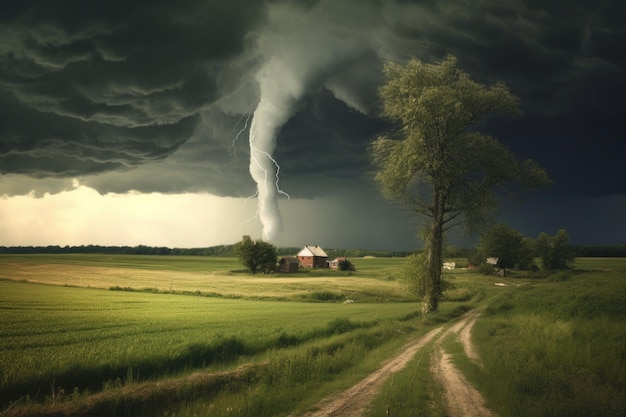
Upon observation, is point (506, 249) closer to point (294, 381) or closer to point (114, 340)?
point (294, 381)

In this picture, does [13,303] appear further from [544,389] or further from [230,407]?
[544,389]

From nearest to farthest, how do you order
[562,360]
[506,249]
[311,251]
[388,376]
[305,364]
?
1. [388,376]
2. [562,360]
3. [305,364]
4. [506,249]
5. [311,251]

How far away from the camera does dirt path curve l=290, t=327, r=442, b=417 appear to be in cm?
955

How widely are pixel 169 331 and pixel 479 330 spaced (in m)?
16.8

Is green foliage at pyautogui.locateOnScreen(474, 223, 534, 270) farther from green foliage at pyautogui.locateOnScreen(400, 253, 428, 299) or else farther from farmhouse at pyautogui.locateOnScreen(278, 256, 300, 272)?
green foliage at pyautogui.locateOnScreen(400, 253, 428, 299)

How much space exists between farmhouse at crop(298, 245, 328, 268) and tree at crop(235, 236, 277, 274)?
33050 mm

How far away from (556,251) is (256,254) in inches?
2968

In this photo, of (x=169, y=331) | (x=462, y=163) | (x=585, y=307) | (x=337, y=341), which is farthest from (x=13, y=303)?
(x=585, y=307)

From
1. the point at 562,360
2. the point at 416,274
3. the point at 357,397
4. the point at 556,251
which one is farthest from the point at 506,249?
the point at 357,397

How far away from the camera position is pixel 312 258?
138 metres

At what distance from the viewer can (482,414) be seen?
8.90 meters

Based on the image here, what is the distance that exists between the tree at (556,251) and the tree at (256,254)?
69.4 m

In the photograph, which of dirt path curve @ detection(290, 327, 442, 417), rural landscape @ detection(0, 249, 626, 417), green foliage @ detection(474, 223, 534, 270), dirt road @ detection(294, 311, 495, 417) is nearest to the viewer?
dirt road @ detection(294, 311, 495, 417)

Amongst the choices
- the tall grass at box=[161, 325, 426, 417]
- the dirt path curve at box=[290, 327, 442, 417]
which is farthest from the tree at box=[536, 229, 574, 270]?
the dirt path curve at box=[290, 327, 442, 417]
